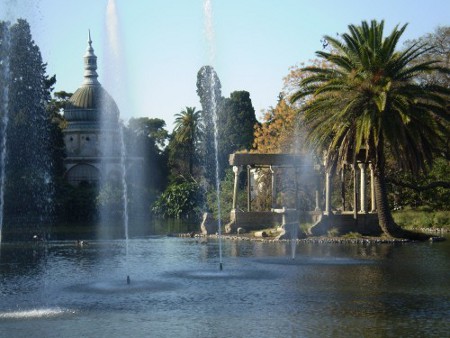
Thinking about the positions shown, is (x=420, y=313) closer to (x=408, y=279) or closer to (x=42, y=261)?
(x=408, y=279)

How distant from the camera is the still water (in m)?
13.1

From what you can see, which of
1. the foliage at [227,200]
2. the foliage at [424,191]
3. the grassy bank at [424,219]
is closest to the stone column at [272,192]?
the foliage at [227,200]

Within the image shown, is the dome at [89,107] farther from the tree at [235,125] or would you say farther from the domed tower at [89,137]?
the tree at [235,125]

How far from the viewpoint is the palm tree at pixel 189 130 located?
73562 mm

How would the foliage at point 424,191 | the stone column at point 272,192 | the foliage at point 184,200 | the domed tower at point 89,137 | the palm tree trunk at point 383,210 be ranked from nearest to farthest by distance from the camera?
the palm tree trunk at point 383,210 < the stone column at point 272,192 < the foliage at point 424,191 < the foliage at point 184,200 < the domed tower at point 89,137

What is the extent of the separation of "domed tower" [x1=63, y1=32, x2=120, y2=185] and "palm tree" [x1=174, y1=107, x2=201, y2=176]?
30.0 ft

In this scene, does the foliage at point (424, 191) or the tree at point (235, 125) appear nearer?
the foliage at point (424, 191)

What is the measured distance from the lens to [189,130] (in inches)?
2901

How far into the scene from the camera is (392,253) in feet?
84.2

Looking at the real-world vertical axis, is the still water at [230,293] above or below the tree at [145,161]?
below

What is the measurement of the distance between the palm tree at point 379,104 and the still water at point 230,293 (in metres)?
4.64

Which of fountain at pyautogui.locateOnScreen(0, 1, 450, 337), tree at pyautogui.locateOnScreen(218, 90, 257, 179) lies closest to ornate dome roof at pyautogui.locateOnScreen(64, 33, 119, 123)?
tree at pyautogui.locateOnScreen(218, 90, 257, 179)

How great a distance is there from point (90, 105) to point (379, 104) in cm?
5671

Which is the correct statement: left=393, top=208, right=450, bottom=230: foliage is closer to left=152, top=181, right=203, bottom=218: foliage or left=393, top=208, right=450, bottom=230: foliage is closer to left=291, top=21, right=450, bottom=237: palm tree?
left=291, top=21, right=450, bottom=237: palm tree
